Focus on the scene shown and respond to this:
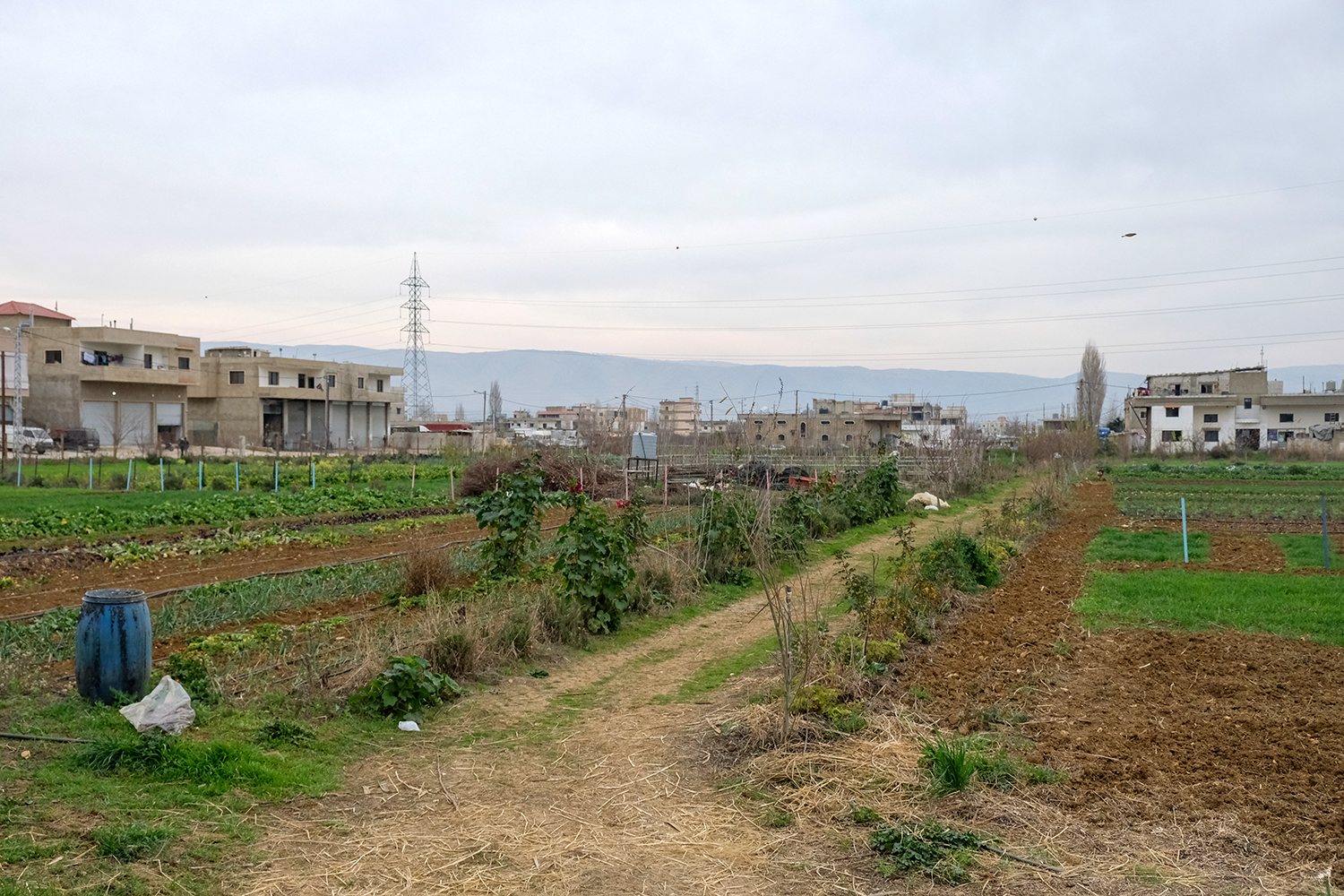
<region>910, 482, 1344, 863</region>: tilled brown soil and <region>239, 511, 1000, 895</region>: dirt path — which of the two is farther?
<region>910, 482, 1344, 863</region>: tilled brown soil

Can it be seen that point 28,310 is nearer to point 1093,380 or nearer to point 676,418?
point 676,418

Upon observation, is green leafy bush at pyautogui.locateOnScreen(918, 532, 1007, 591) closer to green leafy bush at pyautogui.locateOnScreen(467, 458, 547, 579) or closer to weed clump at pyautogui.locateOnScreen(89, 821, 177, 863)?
green leafy bush at pyautogui.locateOnScreen(467, 458, 547, 579)

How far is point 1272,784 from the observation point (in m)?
5.27

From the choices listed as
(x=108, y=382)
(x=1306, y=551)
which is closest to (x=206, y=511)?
(x=1306, y=551)

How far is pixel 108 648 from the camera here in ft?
20.7

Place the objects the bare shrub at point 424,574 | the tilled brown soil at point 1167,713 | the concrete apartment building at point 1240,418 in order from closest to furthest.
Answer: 1. the tilled brown soil at point 1167,713
2. the bare shrub at point 424,574
3. the concrete apartment building at point 1240,418

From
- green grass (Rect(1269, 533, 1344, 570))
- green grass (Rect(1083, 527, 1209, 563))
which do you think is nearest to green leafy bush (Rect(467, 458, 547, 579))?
green grass (Rect(1083, 527, 1209, 563))

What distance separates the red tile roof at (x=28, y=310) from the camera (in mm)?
59438

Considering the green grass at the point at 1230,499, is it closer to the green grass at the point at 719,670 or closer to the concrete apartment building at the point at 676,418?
the concrete apartment building at the point at 676,418

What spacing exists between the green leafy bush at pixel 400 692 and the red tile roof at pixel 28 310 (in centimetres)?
6406

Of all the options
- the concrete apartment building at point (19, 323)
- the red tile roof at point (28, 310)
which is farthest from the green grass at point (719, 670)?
the red tile roof at point (28, 310)

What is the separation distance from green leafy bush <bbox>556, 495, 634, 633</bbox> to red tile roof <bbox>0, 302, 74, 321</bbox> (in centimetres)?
6215

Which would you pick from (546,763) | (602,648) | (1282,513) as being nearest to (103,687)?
(546,763)

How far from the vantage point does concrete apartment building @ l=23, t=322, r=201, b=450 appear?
5338cm
